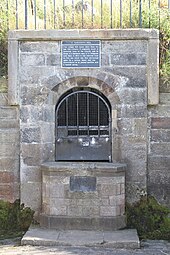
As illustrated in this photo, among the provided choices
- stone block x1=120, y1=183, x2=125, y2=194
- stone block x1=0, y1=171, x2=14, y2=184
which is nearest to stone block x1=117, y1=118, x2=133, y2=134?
stone block x1=120, y1=183, x2=125, y2=194

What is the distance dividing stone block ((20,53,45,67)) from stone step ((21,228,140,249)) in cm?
265

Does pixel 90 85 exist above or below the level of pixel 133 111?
above

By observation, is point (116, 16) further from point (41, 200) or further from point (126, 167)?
point (41, 200)

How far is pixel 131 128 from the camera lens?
710cm

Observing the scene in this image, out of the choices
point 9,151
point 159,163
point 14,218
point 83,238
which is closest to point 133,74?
point 159,163

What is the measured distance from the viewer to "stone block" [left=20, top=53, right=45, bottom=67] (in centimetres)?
715

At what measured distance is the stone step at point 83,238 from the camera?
20.0ft

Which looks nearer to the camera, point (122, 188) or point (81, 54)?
point (122, 188)

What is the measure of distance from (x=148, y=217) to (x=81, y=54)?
282 cm

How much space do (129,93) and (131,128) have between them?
0.57 meters

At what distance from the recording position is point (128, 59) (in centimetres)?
707

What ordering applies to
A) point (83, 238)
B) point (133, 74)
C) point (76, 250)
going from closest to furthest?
point (76, 250) < point (83, 238) < point (133, 74)

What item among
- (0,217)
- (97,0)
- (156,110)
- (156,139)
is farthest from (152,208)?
(97,0)

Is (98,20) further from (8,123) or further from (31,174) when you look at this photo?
(31,174)
